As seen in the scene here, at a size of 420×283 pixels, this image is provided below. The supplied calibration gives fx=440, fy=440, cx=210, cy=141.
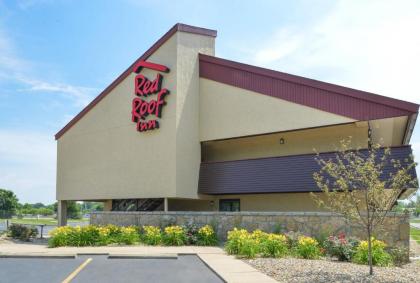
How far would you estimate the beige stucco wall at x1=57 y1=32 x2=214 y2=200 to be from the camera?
23812 mm

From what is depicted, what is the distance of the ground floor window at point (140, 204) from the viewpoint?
26828 millimetres

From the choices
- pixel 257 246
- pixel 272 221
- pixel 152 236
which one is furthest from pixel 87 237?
pixel 257 246

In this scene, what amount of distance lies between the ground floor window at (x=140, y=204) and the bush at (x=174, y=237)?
835 centimetres

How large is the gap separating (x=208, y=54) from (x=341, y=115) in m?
9.10

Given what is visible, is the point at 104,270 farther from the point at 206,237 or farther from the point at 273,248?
the point at 206,237

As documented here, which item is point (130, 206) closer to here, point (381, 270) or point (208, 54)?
point (208, 54)

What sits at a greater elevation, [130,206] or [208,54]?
[208,54]

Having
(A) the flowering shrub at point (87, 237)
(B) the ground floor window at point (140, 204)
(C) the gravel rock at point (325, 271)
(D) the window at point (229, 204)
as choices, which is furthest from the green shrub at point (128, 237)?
(D) the window at point (229, 204)

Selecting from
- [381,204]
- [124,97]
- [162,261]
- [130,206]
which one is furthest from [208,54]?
[381,204]

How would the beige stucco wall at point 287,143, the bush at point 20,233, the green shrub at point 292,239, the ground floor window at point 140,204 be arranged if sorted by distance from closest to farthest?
the green shrub at point 292,239, the beige stucco wall at point 287,143, the ground floor window at point 140,204, the bush at point 20,233

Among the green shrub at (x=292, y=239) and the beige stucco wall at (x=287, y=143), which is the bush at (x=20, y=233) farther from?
the green shrub at (x=292, y=239)

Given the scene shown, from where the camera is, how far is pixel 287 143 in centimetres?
2377

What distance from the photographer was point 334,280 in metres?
9.82

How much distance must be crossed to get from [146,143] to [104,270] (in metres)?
13.8
